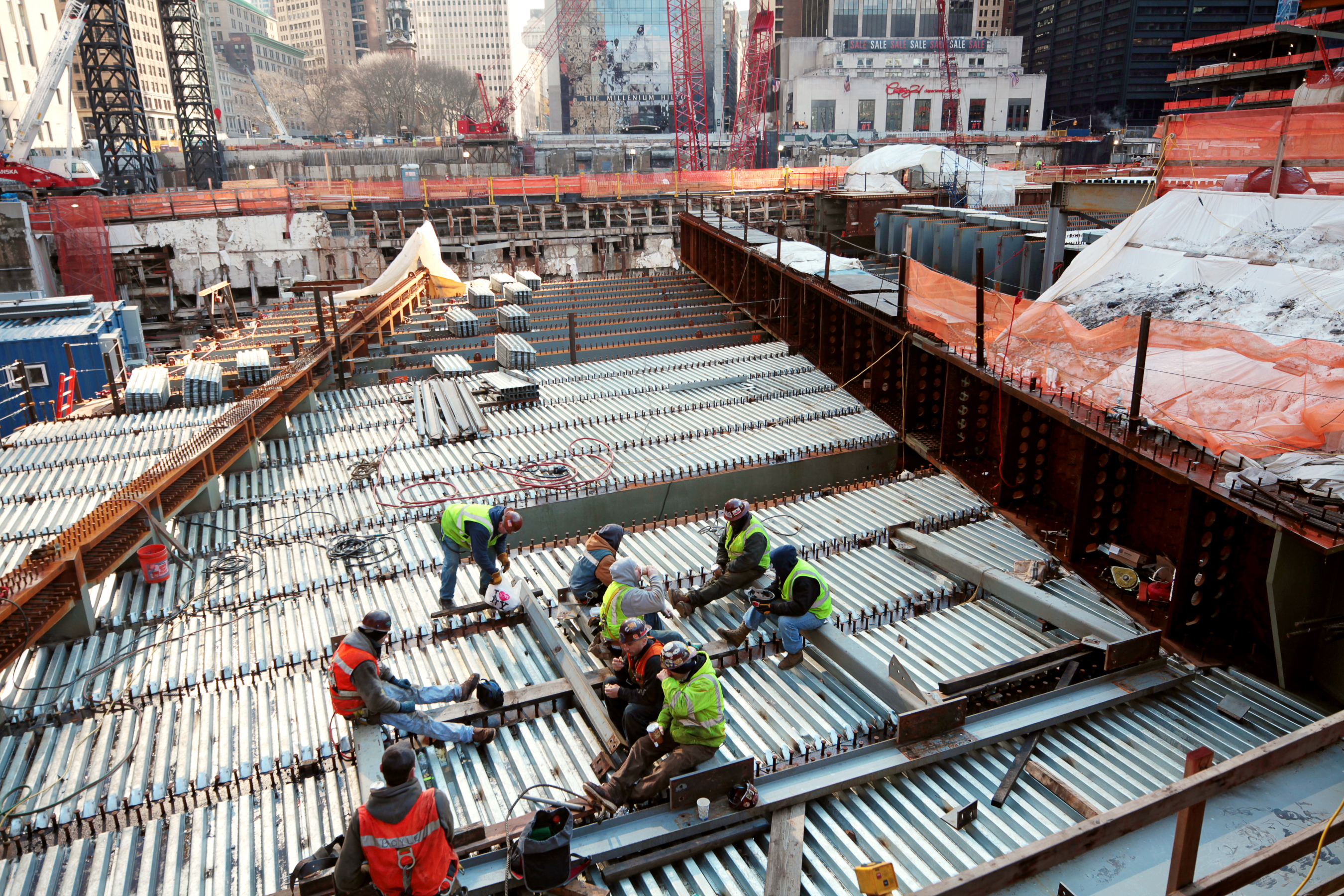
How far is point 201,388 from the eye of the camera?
1686 cm

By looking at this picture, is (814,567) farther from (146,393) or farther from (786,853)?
(146,393)

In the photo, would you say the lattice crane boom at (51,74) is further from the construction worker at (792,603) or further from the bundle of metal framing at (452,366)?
the construction worker at (792,603)

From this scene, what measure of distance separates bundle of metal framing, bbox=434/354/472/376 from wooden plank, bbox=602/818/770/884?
1512 cm

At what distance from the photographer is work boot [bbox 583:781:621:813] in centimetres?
661

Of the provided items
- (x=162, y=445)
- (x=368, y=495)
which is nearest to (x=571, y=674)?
(x=368, y=495)

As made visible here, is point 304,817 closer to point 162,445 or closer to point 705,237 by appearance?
point 162,445

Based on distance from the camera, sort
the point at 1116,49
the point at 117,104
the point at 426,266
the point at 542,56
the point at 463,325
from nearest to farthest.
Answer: the point at 463,325, the point at 426,266, the point at 117,104, the point at 1116,49, the point at 542,56

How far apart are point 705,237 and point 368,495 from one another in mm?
18912

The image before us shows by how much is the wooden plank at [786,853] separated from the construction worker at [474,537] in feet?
14.4

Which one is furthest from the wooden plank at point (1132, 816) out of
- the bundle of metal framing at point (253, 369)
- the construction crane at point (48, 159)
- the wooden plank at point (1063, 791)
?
the construction crane at point (48, 159)

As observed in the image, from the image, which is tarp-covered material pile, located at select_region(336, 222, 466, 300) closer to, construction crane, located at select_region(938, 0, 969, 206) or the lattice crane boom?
the lattice crane boom

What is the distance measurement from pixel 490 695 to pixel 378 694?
43.8 inches

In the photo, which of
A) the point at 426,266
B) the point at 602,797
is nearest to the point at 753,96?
the point at 426,266

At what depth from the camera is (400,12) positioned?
511 ft
